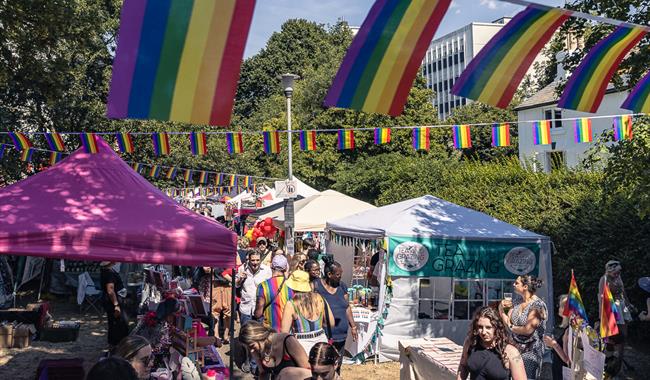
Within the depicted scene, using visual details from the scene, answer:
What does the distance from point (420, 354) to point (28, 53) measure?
868cm

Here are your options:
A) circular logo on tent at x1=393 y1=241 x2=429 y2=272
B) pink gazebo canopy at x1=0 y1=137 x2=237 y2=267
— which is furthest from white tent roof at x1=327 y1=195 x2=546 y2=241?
pink gazebo canopy at x1=0 y1=137 x2=237 y2=267

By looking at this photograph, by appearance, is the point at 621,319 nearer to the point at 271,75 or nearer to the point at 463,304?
the point at 463,304

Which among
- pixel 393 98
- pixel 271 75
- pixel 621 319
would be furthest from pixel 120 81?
pixel 271 75

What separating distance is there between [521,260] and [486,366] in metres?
5.93

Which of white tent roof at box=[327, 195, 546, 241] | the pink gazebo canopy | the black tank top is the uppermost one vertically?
white tent roof at box=[327, 195, 546, 241]

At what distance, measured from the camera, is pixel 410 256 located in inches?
374

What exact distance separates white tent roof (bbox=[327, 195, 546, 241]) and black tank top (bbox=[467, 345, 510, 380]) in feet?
17.1

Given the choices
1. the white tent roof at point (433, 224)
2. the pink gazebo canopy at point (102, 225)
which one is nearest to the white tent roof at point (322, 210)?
the white tent roof at point (433, 224)

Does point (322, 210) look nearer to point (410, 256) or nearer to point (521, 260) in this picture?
point (410, 256)

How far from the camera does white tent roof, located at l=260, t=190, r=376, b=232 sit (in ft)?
52.0

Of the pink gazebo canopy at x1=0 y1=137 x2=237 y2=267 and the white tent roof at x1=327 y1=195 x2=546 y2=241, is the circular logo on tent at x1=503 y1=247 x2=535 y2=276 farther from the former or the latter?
the pink gazebo canopy at x1=0 y1=137 x2=237 y2=267

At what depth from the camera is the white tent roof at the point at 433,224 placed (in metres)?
9.59

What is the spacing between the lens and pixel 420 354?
688 cm

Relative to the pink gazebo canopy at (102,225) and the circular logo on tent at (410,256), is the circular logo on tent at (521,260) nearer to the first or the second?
the circular logo on tent at (410,256)
